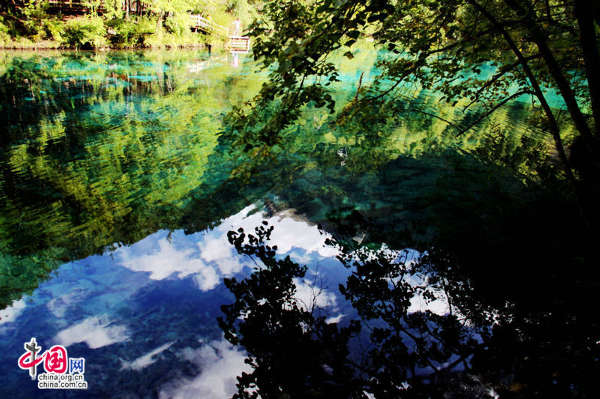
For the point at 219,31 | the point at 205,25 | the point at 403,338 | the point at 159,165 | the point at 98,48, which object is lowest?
the point at 403,338

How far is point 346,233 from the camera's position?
35.0 ft

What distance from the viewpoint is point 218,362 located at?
20.0 ft

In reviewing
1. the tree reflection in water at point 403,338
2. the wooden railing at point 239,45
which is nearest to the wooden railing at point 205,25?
the wooden railing at point 239,45

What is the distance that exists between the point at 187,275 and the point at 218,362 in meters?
3.01

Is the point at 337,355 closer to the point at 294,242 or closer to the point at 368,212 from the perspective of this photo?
the point at 294,242

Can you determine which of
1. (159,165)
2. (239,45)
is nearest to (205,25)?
(239,45)

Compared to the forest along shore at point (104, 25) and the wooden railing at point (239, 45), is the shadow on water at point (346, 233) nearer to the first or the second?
the forest along shore at point (104, 25)

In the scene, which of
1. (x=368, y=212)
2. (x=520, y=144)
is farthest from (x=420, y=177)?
(x=520, y=144)

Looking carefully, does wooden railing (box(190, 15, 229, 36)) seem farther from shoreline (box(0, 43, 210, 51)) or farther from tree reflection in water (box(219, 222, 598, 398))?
tree reflection in water (box(219, 222, 598, 398))

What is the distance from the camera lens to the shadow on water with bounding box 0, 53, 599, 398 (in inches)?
200

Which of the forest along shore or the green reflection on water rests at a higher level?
the forest along shore

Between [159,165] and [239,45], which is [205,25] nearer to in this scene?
[239,45]

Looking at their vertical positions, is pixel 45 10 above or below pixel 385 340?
above

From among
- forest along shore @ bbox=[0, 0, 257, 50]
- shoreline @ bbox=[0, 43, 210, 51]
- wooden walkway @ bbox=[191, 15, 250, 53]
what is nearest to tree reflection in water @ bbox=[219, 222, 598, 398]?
shoreline @ bbox=[0, 43, 210, 51]
